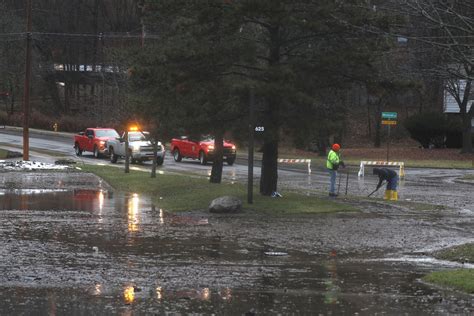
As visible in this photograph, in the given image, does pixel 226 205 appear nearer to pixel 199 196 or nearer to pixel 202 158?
pixel 199 196

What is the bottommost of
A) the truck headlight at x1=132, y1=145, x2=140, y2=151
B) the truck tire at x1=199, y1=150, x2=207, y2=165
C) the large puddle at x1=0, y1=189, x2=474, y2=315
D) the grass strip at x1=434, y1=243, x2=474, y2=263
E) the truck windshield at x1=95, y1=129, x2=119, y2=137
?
the large puddle at x1=0, y1=189, x2=474, y2=315

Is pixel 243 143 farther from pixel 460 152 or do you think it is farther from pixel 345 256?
pixel 460 152

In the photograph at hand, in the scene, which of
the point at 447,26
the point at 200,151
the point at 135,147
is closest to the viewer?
the point at 447,26

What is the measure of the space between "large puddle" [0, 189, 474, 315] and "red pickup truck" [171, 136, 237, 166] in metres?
24.5

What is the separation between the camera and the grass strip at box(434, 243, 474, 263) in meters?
11.8

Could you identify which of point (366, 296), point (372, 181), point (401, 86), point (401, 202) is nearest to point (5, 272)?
point (366, 296)

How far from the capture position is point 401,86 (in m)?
19.8

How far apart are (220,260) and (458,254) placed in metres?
3.99

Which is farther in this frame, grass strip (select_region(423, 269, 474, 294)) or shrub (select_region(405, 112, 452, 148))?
shrub (select_region(405, 112, 452, 148))

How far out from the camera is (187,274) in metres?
10.2

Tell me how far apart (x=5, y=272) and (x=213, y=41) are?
11249 mm

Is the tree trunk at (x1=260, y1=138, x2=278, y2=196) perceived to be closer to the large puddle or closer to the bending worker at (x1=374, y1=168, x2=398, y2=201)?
the bending worker at (x1=374, y1=168, x2=398, y2=201)

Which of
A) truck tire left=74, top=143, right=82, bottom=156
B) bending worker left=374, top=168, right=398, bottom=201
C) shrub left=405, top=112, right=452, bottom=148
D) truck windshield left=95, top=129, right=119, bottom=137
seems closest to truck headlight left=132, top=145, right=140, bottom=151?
truck windshield left=95, top=129, right=119, bottom=137

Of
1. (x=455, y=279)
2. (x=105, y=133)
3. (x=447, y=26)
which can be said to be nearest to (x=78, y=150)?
(x=105, y=133)
